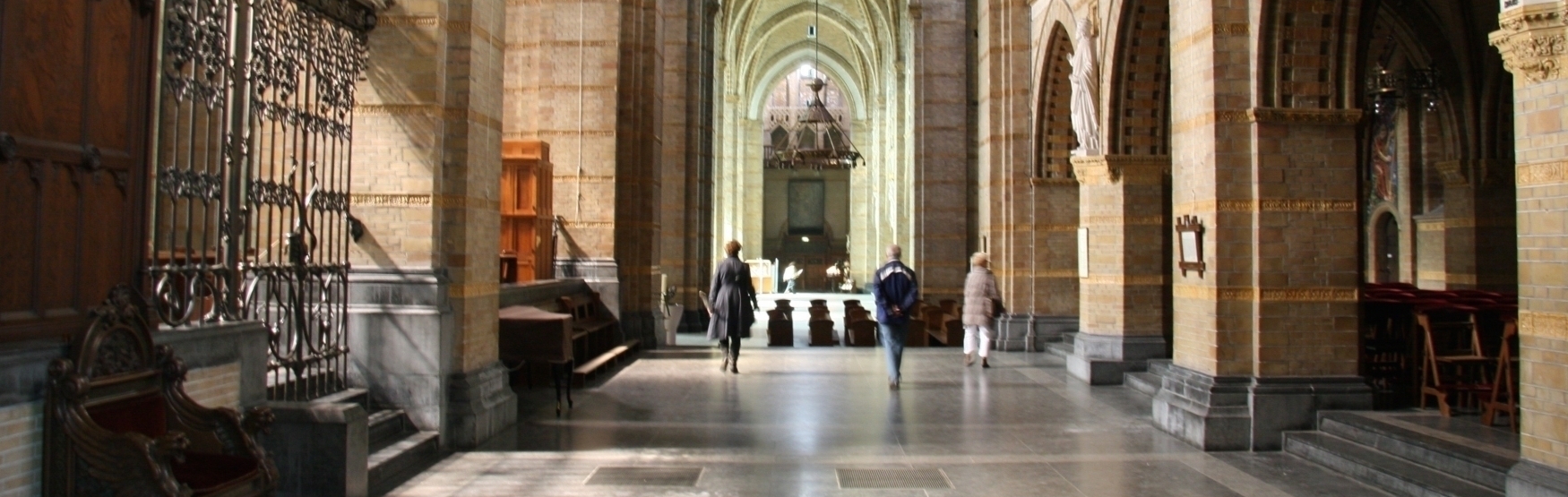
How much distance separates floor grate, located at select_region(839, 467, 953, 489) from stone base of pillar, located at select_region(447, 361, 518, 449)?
8.70ft

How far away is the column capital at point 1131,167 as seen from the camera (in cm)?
1067

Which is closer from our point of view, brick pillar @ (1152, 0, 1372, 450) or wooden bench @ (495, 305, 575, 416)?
brick pillar @ (1152, 0, 1372, 450)

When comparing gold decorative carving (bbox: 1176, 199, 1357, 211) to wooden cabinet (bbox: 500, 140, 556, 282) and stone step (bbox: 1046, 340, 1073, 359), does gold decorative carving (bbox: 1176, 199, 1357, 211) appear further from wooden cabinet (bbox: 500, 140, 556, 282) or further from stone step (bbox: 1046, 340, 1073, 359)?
wooden cabinet (bbox: 500, 140, 556, 282)

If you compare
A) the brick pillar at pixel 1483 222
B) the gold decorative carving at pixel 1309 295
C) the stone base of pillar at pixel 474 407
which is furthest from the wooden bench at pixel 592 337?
the brick pillar at pixel 1483 222

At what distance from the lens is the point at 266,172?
7.86m

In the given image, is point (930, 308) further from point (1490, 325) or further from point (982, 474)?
point (982, 474)

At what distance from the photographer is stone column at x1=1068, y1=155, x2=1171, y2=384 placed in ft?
35.4

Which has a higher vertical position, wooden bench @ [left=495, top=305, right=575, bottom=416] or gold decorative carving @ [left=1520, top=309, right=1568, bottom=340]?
gold decorative carving @ [left=1520, top=309, right=1568, bottom=340]

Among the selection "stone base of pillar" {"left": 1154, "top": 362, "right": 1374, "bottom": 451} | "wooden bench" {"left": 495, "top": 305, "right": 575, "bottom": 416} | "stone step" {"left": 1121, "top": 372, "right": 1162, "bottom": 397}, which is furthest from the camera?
"stone step" {"left": 1121, "top": 372, "right": 1162, "bottom": 397}

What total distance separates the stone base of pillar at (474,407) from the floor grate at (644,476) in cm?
119

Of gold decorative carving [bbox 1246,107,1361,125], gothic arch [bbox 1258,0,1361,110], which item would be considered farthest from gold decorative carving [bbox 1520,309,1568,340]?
gothic arch [bbox 1258,0,1361,110]

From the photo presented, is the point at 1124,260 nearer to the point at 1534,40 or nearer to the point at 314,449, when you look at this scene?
the point at 1534,40

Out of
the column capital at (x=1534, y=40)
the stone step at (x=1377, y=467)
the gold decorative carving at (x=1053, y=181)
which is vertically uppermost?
the gold decorative carving at (x=1053, y=181)

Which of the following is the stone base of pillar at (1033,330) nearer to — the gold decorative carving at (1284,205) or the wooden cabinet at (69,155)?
the gold decorative carving at (1284,205)
